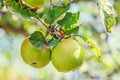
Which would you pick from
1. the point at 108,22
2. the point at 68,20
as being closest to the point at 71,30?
the point at 68,20

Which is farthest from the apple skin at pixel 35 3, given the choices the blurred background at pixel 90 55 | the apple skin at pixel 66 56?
the blurred background at pixel 90 55

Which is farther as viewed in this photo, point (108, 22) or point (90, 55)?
point (90, 55)

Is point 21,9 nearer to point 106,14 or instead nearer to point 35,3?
point 35,3

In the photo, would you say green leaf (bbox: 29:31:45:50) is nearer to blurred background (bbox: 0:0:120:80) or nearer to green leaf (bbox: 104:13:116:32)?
green leaf (bbox: 104:13:116:32)

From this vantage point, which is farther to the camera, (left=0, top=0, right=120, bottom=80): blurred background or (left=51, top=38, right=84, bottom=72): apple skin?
(left=0, top=0, right=120, bottom=80): blurred background

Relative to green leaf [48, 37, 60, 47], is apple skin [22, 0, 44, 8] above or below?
above

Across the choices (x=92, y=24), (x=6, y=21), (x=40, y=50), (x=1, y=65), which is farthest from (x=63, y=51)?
(x=1, y=65)

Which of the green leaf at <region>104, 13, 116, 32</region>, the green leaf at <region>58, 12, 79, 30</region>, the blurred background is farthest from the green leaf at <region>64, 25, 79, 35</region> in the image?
the blurred background
